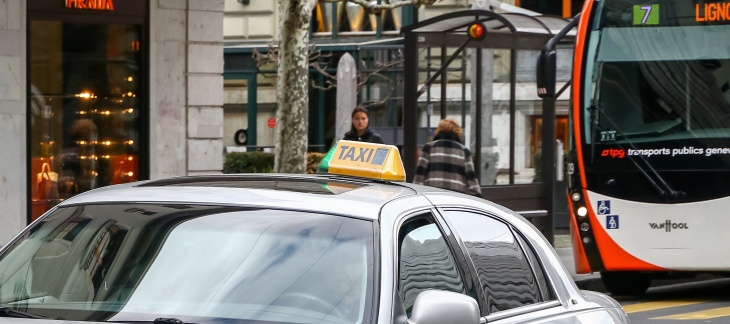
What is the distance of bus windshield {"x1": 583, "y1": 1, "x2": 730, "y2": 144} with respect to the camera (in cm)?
1422

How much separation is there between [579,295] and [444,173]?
28.3 ft

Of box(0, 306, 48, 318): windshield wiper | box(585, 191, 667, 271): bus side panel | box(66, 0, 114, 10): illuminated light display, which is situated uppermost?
box(66, 0, 114, 10): illuminated light display

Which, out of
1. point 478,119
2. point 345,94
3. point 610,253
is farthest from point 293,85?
point 610,253

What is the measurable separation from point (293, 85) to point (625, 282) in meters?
5.44

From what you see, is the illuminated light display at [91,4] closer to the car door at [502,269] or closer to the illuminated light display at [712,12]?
the illuminated light display at [712,12]

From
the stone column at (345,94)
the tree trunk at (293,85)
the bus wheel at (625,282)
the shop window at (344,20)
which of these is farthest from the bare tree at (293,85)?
the shop window at (344,20)

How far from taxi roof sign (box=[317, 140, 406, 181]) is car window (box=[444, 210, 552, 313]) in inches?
27.2

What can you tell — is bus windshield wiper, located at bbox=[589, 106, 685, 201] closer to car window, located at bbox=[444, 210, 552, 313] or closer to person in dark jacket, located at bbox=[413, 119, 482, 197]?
person in dark jacket, located at bbox=[413, 119, 482, 197]

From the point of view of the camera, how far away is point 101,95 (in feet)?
55.6

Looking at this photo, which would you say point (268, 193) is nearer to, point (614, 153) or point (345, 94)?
point (614, 153)

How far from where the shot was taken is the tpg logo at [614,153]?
14.3 m

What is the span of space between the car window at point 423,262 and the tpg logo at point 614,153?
935 cm

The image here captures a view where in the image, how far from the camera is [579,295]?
6020mm

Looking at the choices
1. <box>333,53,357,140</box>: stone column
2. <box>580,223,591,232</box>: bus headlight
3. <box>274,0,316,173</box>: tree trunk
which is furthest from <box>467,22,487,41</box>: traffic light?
<box>580,223,591,232</box>: bus headlight
